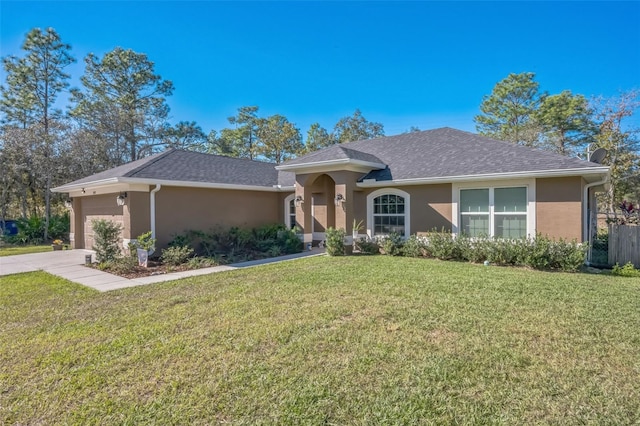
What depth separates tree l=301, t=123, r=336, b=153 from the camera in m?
37.0

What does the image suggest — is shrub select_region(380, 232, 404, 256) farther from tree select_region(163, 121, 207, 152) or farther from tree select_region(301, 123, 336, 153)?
tree select_region(163, 121, 207, 152)

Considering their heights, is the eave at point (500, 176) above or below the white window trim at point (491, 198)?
above

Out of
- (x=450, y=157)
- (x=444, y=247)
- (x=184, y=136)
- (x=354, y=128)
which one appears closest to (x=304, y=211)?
(x=444, y=247)

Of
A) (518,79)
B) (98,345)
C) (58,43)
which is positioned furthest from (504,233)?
(58,43)

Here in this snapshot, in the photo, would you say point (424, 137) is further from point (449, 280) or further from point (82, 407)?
point (82, 407)

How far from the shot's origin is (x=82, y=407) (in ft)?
10.3

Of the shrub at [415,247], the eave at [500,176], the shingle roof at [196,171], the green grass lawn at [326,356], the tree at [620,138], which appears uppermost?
the tree at [620,138]

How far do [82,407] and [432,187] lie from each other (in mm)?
11494

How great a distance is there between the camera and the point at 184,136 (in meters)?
32.5

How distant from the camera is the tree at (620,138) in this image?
21938 mm

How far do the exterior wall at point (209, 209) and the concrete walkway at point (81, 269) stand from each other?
2.98 m

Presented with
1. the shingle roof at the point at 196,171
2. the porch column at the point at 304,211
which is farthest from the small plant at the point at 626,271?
the shingle roof at the point at 196,171

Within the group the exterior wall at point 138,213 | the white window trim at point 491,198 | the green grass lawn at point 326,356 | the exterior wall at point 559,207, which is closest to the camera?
the green grass lawn at point 326,356

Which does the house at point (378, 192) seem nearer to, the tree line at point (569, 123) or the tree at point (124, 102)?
the tree line at point (569, 123)
